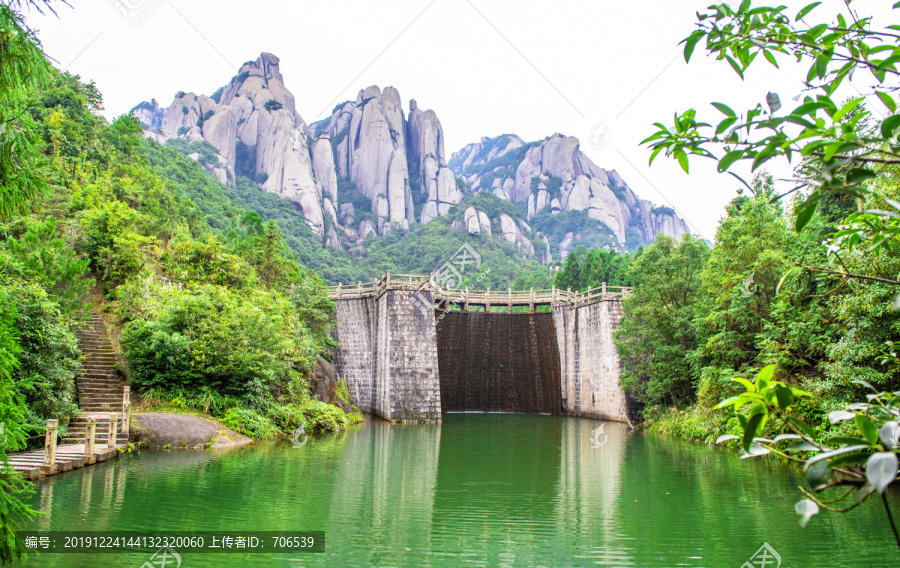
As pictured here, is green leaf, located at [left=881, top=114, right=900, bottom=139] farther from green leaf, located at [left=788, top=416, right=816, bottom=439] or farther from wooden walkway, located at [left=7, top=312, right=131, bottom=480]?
wooden walkway, located at [left=7, top=312, right=131, bottom=480]

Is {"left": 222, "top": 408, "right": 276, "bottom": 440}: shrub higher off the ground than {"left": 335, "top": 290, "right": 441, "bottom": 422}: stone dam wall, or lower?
lower

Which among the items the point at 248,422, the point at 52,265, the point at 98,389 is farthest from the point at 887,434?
the point at 248,422

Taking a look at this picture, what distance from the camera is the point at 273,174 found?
2115 inches

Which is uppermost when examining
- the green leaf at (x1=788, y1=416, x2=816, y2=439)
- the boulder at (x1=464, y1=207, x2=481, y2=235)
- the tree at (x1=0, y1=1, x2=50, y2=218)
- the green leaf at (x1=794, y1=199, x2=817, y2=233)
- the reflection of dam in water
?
the boulder at (x1=464, y1=207, x2=481, y2=235)

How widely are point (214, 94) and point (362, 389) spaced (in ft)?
191

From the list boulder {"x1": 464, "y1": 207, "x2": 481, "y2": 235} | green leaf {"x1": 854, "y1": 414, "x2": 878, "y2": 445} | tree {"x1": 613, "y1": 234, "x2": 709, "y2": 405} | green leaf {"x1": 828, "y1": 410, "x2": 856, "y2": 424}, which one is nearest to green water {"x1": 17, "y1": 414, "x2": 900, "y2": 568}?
green leaf {"x1": 828, "y1": 410, "x2": 856, "y2": 424}

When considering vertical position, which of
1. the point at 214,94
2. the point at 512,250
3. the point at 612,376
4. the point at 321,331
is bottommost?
the point at 612,376

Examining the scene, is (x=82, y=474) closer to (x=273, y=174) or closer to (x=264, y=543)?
(x=264, y=543)

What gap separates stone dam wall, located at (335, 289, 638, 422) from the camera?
18.5m

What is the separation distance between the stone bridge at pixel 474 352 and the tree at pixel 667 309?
2311mm

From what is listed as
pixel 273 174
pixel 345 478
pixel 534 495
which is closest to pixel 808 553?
pixel 534 495

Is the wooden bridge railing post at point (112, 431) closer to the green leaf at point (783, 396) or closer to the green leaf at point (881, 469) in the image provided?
the green leaf at point (783, 396)

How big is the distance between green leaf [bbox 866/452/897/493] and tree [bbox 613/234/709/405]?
598 inches

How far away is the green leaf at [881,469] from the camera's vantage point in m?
0.95
